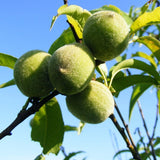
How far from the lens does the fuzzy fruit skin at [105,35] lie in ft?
3.48

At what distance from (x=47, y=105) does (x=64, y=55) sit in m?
0.58

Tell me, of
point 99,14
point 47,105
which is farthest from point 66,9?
point 47,105

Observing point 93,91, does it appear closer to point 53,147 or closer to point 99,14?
point 99,14

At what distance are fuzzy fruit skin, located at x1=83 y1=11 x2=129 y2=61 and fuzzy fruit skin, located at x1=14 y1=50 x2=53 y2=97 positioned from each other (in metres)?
0.26

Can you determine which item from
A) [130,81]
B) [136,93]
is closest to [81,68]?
→ [130,81]

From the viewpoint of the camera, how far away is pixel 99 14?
3.64 feet

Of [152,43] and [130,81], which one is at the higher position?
[152,43]

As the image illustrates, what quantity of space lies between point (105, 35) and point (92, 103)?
13.9 inches

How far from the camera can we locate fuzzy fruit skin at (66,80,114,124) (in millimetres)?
1145

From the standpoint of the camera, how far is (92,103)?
1146mm

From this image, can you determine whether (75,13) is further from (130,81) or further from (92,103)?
(130,81)

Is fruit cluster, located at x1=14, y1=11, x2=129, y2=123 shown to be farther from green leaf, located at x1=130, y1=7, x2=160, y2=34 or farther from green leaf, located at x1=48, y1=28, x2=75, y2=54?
green leaf, located at x1=48, y1=28, x2=75, y2=54

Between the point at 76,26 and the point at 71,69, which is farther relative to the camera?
the point at 76,26

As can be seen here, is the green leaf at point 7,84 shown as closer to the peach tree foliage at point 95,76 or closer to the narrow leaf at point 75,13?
the peach tree foliage at point 95,76
